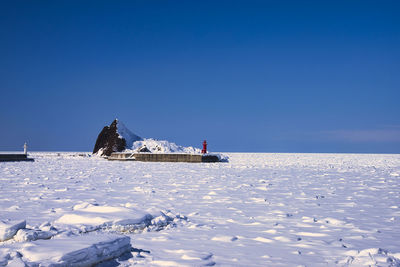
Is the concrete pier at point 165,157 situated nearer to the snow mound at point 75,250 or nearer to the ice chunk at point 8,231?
the ice chunk at point 8,231

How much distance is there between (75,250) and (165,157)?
848 inches

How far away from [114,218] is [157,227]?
1.65 ft

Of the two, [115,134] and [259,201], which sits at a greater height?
[115,134]

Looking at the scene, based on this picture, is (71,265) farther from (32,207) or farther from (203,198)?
(203,198)

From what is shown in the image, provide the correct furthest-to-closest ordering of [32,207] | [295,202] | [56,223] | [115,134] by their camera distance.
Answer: [115,134], [295,202], [32,207], [56,223]

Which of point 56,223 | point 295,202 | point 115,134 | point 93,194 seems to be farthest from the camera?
point 115,134

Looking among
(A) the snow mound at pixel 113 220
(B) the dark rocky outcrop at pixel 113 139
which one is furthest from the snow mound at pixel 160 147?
(A) the snow mound at pixel 113 220

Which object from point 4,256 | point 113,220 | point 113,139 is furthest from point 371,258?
point 113,139

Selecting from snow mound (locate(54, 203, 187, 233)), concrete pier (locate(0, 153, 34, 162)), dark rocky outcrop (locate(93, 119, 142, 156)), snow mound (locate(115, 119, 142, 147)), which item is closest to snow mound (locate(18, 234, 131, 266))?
snow mound (locate(54, 203, 187, 233))

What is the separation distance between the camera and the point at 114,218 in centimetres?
437

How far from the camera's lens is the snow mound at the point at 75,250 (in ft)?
8.90

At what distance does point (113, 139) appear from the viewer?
3002 centimetres

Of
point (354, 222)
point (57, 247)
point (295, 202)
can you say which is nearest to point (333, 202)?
point (295, 202)

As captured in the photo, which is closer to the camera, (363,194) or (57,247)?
(57,247)
